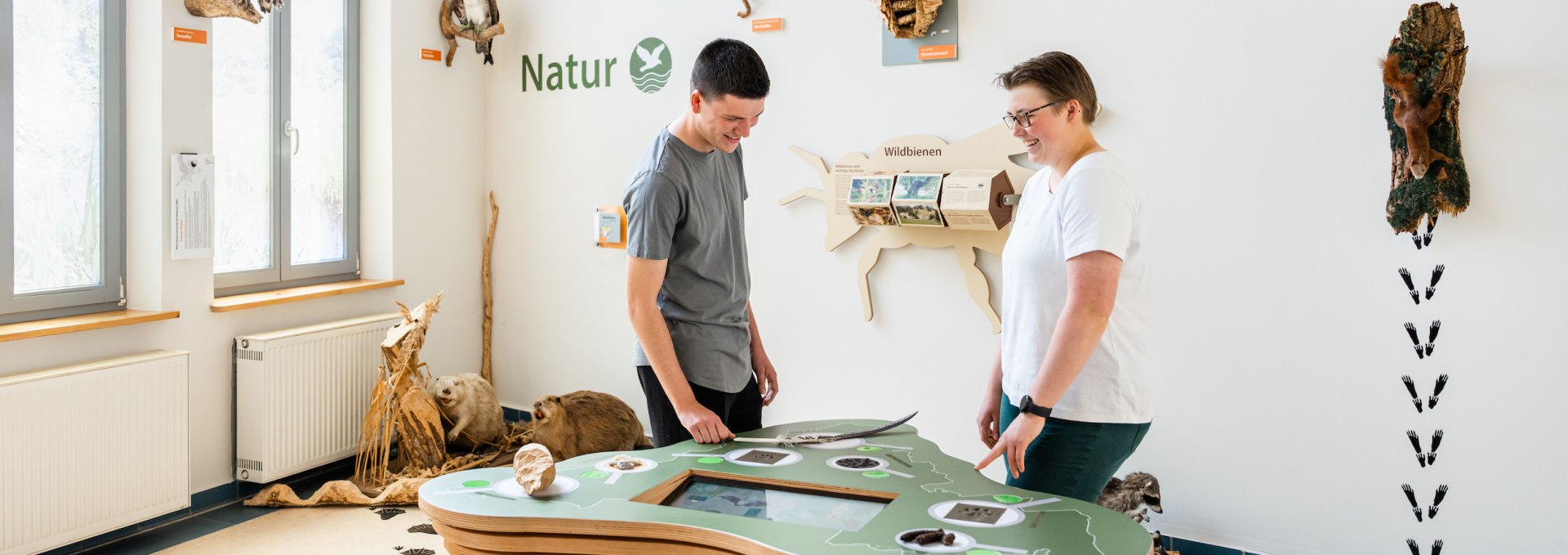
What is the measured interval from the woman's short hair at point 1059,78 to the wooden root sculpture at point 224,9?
8.96 feet

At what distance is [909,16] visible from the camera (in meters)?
3.49

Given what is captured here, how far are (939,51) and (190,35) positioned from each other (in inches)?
96.5

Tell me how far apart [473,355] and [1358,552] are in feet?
11.5

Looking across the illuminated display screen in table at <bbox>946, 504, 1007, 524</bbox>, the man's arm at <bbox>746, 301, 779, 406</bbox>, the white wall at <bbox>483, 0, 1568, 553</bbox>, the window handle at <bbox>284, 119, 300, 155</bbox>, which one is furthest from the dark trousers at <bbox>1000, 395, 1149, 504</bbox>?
the window handle at <bbox>284, 119, 300, 155</bbox>

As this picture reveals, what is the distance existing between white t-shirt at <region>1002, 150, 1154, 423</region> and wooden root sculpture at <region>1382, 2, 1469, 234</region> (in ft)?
4.05

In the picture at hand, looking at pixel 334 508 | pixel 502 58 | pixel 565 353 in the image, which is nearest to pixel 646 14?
pixel 502 58

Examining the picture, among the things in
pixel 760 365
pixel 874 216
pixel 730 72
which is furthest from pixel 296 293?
pixel 730 72

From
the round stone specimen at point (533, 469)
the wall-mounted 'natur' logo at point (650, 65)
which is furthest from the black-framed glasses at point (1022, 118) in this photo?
the wall-mounted 'natur' logo at point (650, 65)

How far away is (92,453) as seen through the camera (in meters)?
3.22

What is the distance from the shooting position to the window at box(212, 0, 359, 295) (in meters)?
3.92

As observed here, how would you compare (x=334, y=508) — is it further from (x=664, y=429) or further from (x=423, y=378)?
(x=664, y=429)

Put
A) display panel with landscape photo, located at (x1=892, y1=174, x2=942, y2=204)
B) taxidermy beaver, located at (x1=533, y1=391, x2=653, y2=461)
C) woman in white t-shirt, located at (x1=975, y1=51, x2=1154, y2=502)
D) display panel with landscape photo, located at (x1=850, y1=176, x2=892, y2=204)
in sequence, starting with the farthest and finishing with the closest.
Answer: taxidermy beaver, located at (x1=533, y1=391, x2=653, y2=461) → display panel with landscape photo, located at (x1=850, y1=176, x2=892, y2=204) → display panel with landscape photo, located at (x1=892, y1=174, x2=942, y2=204) → woman in white t-shirt, located at (x1=975, y1=51, x2=1154, y2=502)

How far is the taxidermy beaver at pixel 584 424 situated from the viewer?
4.02m

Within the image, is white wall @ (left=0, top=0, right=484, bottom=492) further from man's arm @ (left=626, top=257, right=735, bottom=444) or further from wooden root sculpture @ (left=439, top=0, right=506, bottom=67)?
man's arm @ (left=626, top=257, right=735, bottom=444)
